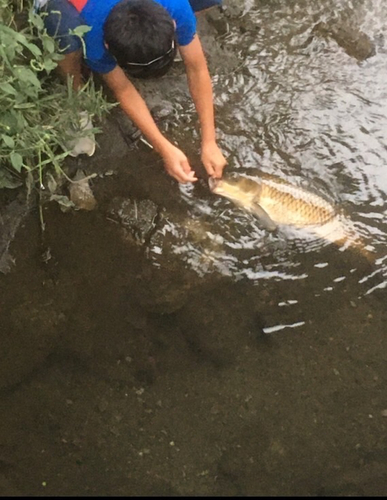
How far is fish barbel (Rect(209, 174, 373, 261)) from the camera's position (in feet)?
8.06

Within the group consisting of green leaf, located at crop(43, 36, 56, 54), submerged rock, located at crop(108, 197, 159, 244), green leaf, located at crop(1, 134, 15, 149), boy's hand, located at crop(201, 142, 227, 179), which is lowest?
submerged rock, located at crop(108, 197, 159, 244)

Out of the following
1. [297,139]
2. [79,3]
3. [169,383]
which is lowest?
[169,383]

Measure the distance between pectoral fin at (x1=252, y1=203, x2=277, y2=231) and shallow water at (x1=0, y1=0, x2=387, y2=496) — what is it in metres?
0.04

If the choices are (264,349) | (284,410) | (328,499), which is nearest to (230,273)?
(264,349)

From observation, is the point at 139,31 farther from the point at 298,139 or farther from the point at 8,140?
the point at 298,139

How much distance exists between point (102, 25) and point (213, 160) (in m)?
0.75

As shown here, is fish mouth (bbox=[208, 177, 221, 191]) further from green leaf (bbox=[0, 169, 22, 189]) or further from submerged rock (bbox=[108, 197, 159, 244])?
green leaf (bbox=[0, 169, 22, 189])

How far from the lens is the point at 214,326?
2443 millimetres

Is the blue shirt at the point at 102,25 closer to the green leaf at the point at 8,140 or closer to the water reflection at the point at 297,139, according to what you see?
the green leaf at the point at 8,140

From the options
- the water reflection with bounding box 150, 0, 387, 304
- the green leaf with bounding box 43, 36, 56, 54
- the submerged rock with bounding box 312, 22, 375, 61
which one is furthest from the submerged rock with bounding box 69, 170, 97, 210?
the submerged rock with bounding box 312, 22, 375, 61

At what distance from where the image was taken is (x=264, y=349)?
240cm

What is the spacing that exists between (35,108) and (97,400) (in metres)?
1.24

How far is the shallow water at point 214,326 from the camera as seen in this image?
87.8 inches

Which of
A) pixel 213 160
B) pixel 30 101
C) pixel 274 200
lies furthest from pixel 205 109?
pixel 30 101
